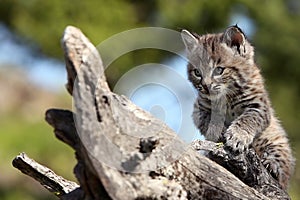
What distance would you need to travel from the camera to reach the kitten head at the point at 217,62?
3.85 meters

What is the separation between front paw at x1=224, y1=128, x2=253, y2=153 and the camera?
3.31 metres

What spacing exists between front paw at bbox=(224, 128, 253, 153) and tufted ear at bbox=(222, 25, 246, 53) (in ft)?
1.99

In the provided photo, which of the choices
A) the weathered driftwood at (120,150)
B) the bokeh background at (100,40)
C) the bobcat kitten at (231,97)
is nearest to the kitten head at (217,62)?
the bobcat kitten at (231,97)

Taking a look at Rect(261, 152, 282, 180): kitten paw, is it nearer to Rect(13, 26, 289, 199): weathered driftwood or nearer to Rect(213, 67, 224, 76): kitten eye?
Rect(213, 67, 224, 76): kitten eye

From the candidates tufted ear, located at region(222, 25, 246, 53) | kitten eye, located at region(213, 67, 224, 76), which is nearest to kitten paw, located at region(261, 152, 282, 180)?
kitten eye, located at region(213, 67, 224, 76)

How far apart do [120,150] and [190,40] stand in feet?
5.22

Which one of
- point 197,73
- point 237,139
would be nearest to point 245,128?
point 237,139

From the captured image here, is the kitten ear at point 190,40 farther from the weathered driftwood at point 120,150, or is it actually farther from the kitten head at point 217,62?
the weathered driftwood at point 120,150

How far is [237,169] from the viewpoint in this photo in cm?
313

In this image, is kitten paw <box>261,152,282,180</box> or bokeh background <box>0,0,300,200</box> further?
bokeh background <box>0,0,300,200</box>

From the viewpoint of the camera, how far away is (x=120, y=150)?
247 centimetres

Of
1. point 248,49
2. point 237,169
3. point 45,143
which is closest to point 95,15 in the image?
point 45,143

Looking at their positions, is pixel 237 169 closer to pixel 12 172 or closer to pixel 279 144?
pixel 279 144

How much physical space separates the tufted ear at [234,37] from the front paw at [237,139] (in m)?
0.61
